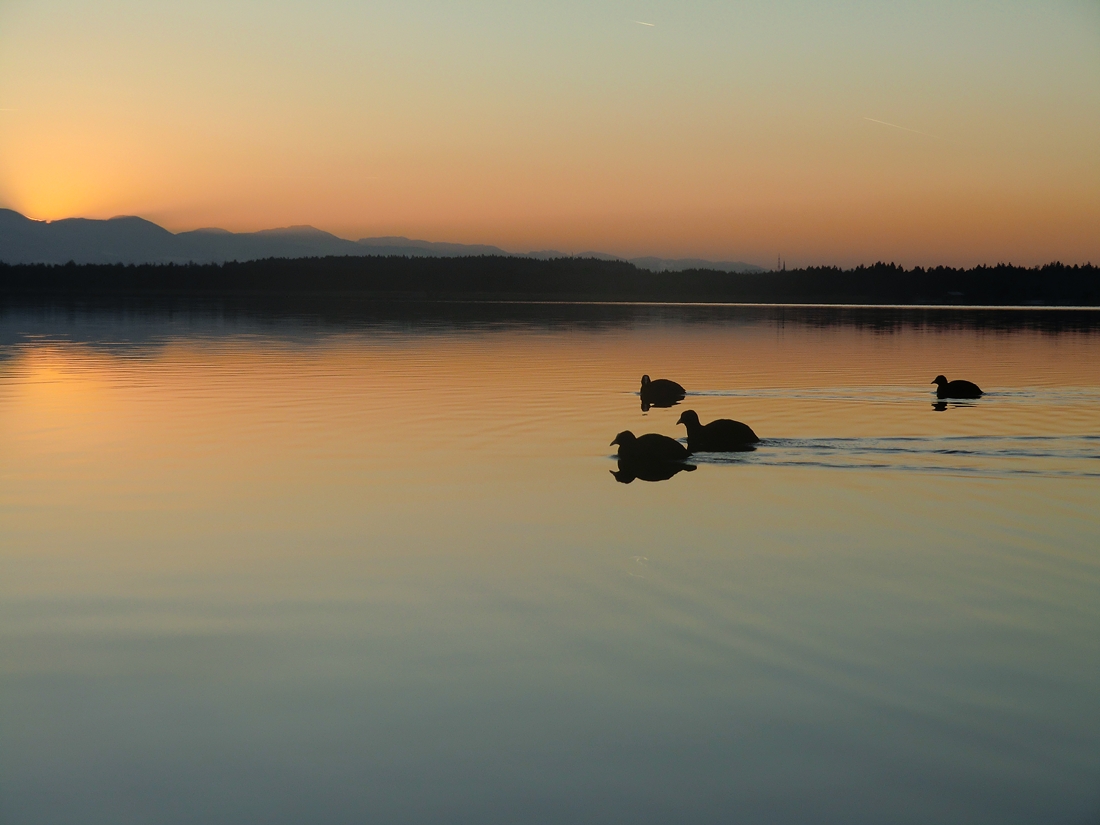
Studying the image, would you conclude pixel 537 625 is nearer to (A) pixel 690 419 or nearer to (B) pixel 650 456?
(B) pixel 650 456

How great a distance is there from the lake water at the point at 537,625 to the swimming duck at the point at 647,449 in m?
0.78

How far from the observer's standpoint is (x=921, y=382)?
113ft

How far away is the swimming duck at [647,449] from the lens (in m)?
18.8

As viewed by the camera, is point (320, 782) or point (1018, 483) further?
point (1018, 483)

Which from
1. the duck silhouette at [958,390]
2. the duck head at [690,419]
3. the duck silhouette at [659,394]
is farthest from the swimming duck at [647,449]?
the duck silhouette at [958,390]

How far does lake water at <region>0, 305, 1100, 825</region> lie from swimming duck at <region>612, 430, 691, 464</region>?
2.57 feet

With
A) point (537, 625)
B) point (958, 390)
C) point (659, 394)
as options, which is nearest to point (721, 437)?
point (659, 394)

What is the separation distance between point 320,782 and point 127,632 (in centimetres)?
364

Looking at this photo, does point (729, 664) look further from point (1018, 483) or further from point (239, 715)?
point (1018, 483)

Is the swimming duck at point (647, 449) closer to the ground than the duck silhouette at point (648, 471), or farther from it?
farther from it

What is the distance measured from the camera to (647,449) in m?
18.8

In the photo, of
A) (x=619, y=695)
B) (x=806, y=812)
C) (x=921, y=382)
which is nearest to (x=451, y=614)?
(x=619, y=695)

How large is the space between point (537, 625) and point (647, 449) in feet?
30.2

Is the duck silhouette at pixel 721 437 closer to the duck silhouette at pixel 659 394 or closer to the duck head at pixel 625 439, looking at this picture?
the duck head at pixel 625 439
